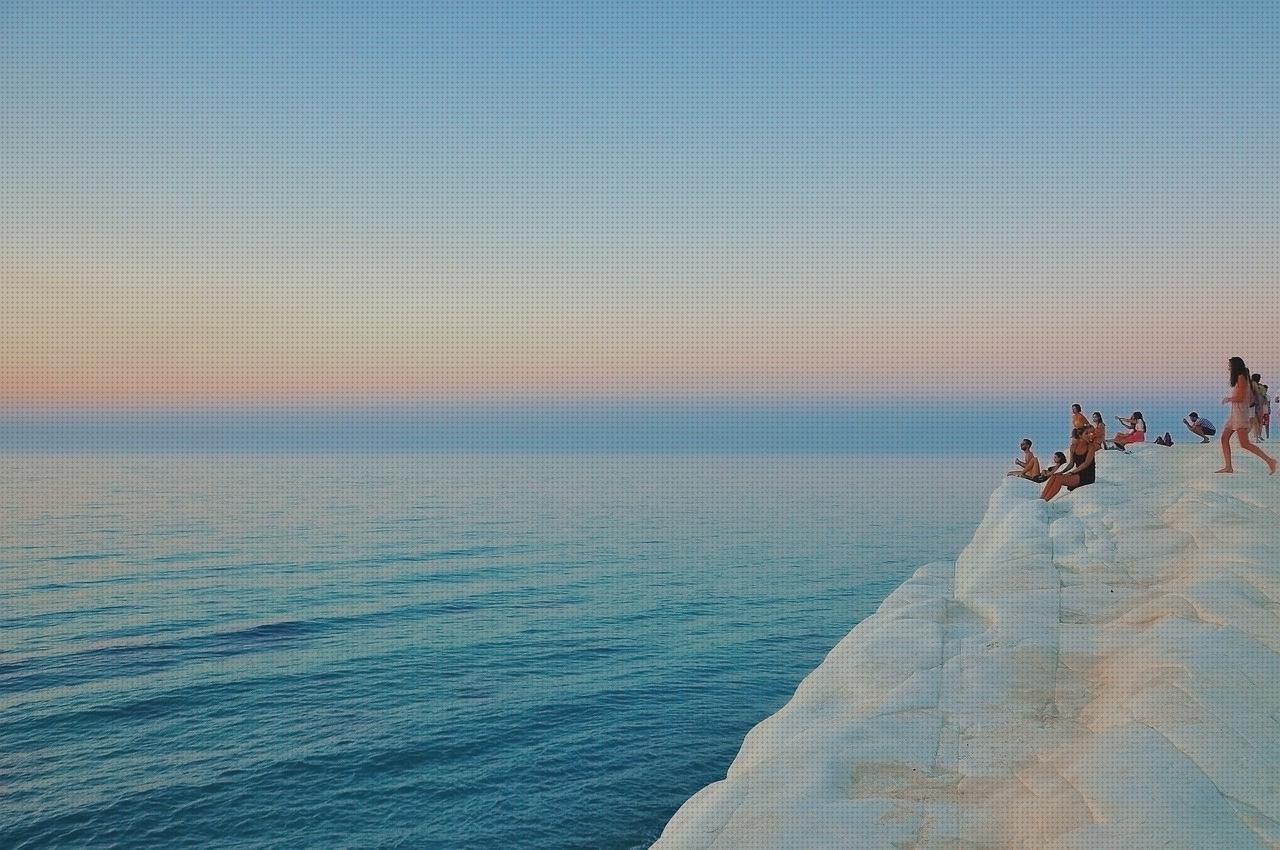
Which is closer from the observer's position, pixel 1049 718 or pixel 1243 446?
pixel 1049 718

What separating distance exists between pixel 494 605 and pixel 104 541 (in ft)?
124

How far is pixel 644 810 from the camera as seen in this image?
627 inches

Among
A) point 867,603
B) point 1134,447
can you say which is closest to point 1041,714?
point 1134,447

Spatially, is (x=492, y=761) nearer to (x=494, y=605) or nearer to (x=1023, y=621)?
(x=1023, y=621)

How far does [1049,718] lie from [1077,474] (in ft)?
44.2

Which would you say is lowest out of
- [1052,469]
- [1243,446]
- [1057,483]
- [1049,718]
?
[1049,718]

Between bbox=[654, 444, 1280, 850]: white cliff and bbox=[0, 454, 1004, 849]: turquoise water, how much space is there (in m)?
7.82

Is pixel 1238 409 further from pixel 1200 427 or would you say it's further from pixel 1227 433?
pixel 1200 427

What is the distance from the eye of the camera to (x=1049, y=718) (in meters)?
7.54

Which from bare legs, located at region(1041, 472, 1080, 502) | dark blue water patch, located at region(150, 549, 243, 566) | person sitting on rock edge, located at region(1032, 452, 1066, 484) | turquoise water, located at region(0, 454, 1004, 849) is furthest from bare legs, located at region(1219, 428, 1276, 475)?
dark blue water patch, located at region(150, 549, 243, 566)

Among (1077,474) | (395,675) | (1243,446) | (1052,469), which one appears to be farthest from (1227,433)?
(395,675)

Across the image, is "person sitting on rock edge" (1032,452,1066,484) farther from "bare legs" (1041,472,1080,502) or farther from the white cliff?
the white cliff

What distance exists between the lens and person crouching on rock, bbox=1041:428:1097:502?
61.9ft

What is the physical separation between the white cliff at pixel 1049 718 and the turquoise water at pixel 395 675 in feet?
25.7
